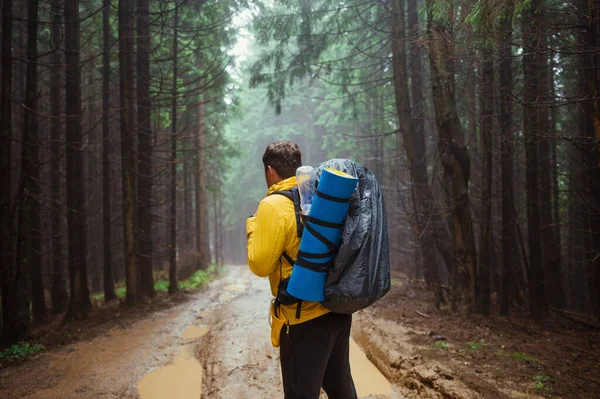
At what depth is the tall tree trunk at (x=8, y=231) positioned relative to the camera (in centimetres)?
702

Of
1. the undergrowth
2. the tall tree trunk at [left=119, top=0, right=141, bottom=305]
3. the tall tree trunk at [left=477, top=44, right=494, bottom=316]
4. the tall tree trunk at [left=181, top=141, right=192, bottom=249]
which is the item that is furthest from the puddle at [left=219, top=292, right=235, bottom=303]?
the tall tree trunk at [left=477, top=44, right=494, bottom=316]

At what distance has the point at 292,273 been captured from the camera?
2.52 m

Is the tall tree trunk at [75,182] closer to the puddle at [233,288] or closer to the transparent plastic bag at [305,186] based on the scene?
the puddle at [233,288]

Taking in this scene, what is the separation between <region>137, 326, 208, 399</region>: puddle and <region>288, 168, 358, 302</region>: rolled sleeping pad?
3.10 meters

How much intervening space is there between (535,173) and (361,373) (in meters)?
5.89

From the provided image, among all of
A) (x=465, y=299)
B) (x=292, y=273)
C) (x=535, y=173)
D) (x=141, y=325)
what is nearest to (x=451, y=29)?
(x=535, y=173)

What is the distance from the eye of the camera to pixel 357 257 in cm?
249

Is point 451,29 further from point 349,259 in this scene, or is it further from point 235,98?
point 235,98

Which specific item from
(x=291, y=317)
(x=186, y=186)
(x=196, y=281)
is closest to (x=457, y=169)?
(x=291, y=317)

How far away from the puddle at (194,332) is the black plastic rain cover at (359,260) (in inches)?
230

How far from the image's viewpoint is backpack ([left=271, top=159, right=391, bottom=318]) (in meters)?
2.45

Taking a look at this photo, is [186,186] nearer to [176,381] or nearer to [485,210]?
[485,210]

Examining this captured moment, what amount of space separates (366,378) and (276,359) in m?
1.25

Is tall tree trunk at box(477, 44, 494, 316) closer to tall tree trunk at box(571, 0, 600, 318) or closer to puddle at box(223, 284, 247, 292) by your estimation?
tall tree trunk at box(571, 0, 600, 318)
